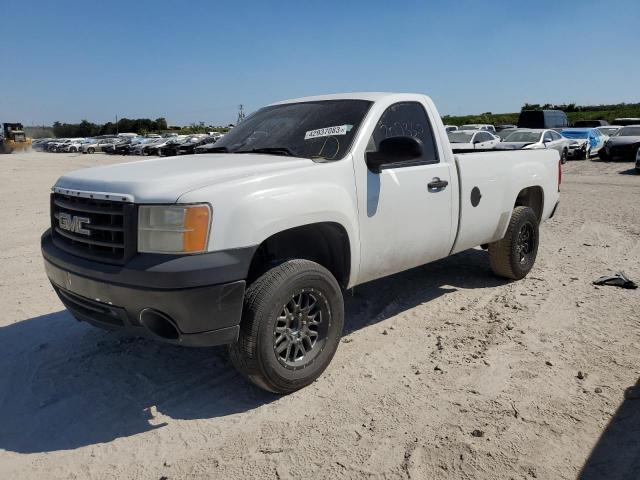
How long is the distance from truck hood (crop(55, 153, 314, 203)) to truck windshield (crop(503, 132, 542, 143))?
18.3m

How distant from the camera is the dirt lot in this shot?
2.77 m

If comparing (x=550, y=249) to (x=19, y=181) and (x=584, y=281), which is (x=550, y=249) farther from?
(x=19, y=181)

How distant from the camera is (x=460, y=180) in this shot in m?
4.67

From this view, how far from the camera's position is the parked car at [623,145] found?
858 inches

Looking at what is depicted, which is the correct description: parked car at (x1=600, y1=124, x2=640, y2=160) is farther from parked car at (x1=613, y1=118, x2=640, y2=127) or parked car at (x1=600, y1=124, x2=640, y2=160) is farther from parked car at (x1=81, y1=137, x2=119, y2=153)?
parked car at (x1=81, y1=137, x2=119, y2=153)

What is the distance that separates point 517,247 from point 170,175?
3.92m

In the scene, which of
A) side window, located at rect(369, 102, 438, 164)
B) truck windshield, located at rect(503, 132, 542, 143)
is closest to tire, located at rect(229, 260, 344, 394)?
side window, located at rect(369, 102, 438, 164)

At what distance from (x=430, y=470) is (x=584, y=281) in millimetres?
3931

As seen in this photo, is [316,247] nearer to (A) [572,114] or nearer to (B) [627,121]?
(B) [627,121]

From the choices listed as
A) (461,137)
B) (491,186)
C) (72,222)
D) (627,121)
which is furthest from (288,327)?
(627,121)

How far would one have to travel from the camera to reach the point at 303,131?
4141 millimetres

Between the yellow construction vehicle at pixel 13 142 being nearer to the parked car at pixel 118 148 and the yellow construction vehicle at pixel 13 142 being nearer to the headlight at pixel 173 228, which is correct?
the parked car at pixel 118 148

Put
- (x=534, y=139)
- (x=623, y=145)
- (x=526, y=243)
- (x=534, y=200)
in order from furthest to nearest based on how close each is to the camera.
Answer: (x=623, y=145)
(x=534, y=139)
(x=534, y=200)
(x=526, y=243)

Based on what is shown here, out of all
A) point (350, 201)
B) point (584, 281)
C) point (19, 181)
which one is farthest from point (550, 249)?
point (19, 181)
